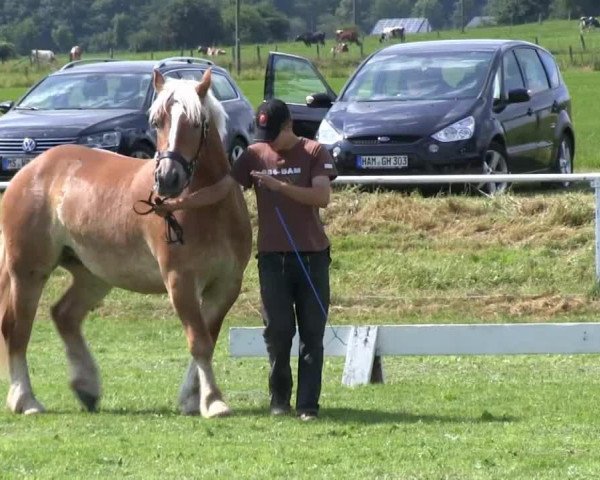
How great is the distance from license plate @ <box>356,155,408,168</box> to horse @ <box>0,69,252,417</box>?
7051 mm

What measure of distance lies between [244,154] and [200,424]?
5.20 feet

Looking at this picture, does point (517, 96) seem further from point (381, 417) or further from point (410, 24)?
point (410, 24)

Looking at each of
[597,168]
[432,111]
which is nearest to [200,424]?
[432,111]

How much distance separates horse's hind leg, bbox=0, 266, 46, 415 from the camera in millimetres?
10039

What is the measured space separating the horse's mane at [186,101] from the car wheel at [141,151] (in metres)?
9.16

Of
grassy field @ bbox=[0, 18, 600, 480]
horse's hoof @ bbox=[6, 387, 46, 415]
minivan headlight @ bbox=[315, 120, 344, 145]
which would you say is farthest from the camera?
minivan headlight @ bbox=[315, 120, 344, 145]

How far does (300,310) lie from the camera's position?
930 centimetres

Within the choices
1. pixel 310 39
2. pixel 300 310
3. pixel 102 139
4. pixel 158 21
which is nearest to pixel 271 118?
pixel 300 310

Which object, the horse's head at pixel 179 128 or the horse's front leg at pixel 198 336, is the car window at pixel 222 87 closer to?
the horse's head at pixel 179 128

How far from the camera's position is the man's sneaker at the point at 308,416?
9.13m

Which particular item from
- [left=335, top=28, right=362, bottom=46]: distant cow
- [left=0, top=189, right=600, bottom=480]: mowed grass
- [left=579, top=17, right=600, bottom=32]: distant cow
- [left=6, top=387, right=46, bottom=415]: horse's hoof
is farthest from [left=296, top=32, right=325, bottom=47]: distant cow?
[left=6, top=387, right=46, bottom=415]: horse's hoof

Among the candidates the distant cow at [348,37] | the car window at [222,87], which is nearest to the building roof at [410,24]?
the distant cow at [348,37]

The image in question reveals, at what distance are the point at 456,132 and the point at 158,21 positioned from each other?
9269 centimetres

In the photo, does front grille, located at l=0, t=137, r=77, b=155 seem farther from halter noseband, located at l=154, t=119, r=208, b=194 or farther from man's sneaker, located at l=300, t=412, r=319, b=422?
man's sneaker, located at l=300, t=412, r=319, b=422
